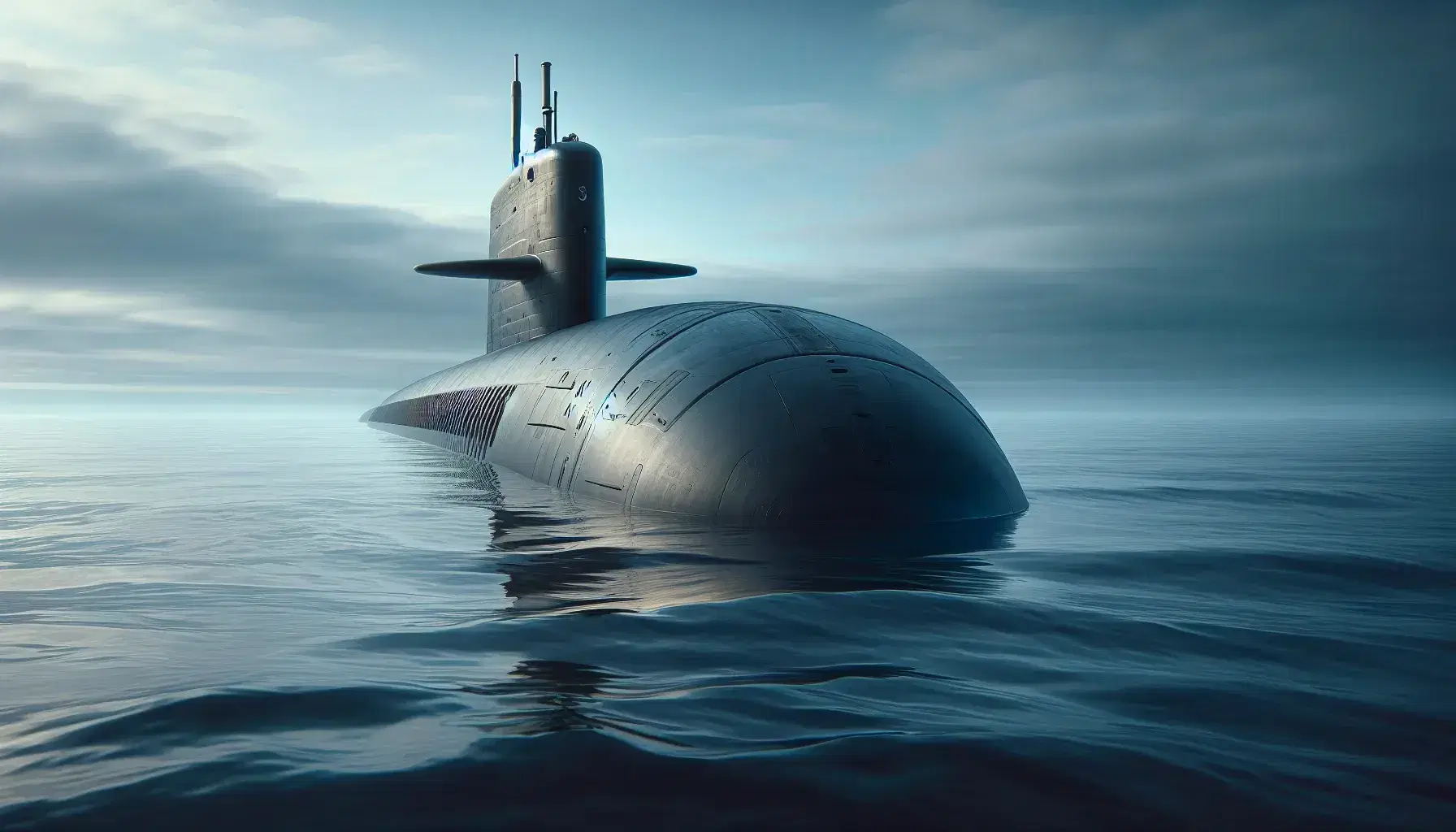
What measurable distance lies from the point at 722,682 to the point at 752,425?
18.9 ft

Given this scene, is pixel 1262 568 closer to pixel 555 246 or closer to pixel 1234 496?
pixel 1234 496

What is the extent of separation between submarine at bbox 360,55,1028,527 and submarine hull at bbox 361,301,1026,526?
0.06 ft

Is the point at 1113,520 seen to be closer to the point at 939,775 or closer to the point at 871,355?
the point at 871,355

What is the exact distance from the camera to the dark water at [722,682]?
8.62ft

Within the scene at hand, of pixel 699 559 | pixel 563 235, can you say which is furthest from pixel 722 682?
pixel 563 235

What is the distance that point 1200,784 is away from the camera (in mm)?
2742

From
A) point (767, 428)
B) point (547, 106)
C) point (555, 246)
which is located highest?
point (547, 106)

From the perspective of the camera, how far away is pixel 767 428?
938 cm

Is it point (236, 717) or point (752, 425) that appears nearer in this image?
point (236, 717)

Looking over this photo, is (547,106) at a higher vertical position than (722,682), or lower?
higher

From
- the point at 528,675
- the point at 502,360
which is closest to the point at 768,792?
the point at 528,675

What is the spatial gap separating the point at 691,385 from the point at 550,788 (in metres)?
7.85

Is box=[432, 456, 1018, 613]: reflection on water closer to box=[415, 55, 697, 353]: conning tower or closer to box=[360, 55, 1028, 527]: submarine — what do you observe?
box=[360, 55, 1028, 527]: submarine

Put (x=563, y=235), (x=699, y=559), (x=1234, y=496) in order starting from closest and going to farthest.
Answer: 1. (x=699, y=559)
2. (x=1234, y=496)
3. (x=563, y=235)
